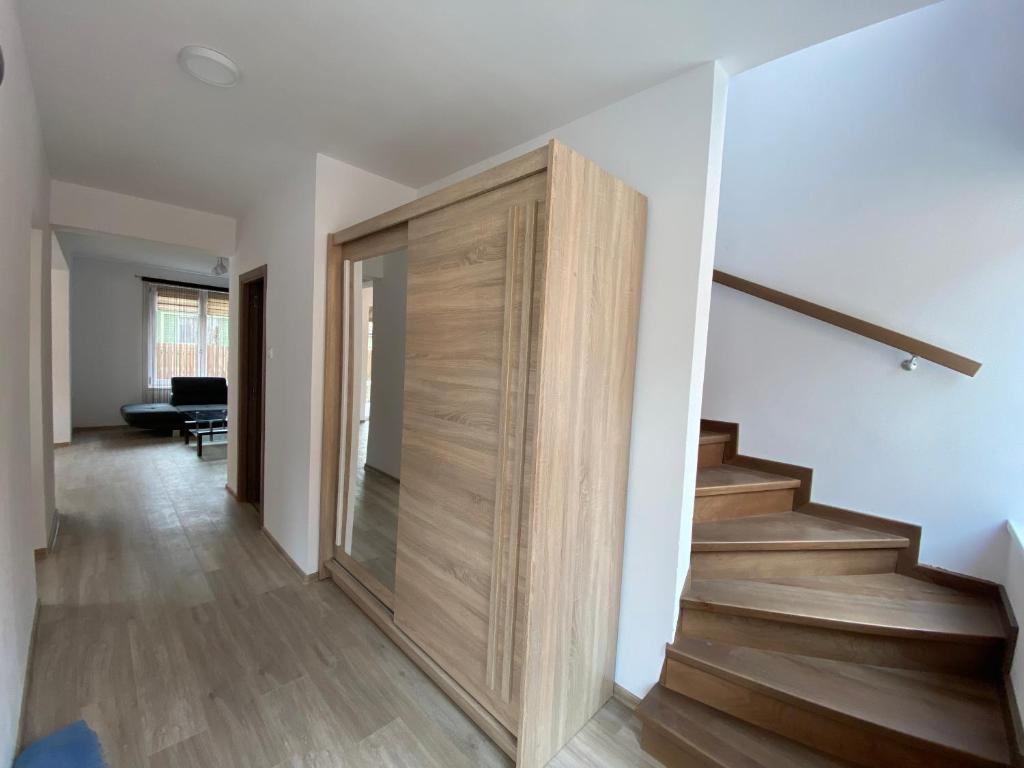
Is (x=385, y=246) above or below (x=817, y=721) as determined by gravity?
above

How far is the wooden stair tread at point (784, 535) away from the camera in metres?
1.77

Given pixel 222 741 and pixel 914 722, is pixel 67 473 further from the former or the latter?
pixel 914 722

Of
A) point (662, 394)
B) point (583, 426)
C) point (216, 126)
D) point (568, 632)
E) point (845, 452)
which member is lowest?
point (568, 632)

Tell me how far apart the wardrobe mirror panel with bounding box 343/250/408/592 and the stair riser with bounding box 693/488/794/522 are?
1592mm

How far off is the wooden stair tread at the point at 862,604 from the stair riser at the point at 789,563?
3cm

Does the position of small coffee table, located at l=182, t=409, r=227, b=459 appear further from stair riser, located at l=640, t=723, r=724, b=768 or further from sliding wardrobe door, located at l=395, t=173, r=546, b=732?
stair riser, located at l=640, t=723, r=724, b=768

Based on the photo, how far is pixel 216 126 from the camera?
2.11 metres

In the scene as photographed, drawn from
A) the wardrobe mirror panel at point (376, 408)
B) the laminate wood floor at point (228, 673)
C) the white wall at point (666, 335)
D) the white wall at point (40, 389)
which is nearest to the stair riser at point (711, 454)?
the white wall at point (666, 335)

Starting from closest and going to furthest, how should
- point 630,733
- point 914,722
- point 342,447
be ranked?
1. point 914,722
2. point 630,733
3. point 342,447

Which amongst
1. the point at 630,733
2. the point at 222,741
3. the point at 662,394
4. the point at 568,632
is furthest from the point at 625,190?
the point at 222,741

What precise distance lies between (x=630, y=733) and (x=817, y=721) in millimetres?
616

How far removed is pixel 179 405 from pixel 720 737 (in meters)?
7.62

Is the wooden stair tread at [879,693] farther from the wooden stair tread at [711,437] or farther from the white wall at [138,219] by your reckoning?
the white wall at [138,219]

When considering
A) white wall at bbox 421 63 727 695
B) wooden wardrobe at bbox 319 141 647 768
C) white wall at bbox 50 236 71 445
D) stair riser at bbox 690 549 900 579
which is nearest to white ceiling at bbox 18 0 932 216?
white wall at bbox 421 63 727 695
